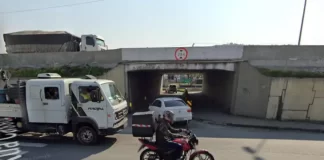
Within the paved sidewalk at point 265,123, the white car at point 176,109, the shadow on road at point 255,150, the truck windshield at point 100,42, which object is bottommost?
the paved sidewalk at point 265,123

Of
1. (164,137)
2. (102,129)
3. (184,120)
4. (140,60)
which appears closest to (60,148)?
(102,129)

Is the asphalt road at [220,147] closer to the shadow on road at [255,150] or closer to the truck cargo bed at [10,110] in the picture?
the shadow on road at [255,150]

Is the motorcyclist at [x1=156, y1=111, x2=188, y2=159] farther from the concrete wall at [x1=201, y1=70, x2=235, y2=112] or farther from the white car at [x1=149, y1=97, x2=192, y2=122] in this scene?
the concrete wall at [x1=201, y1=70, x2=235, y2=112]

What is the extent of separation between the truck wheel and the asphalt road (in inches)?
8.2

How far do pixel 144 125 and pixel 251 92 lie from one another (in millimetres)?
8079

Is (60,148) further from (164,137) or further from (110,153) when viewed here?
(164,137)

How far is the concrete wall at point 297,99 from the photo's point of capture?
32.7ft

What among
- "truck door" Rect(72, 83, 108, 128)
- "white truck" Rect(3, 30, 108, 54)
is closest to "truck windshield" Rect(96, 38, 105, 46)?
"white truck" Rect(3, 30, 108, 54)

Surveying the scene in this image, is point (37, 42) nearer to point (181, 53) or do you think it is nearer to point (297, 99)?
point (181, 53)

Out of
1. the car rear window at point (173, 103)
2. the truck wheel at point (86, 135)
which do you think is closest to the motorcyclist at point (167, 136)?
the truck wheel at point (86, 135)

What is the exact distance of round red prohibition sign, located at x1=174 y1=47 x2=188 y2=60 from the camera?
1101 cm

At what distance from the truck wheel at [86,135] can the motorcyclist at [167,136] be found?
296cm

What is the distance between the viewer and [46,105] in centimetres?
634

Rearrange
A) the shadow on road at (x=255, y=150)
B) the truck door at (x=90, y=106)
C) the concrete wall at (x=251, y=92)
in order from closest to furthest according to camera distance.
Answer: the shadow on road at (x=255, y=150), the truck door at (x=90, y=106), the concrete wall at (x=251, y=92)
